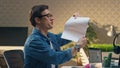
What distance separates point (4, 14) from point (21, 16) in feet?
1.08

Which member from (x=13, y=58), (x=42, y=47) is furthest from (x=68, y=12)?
(x=42, y=47)

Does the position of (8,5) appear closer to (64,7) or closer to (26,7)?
(26,7)

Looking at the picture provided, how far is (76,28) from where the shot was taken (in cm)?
207

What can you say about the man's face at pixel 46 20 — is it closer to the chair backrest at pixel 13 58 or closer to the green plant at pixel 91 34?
the chair backrest at pixel 13 58

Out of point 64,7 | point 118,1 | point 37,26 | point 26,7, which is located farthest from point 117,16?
point 37,26

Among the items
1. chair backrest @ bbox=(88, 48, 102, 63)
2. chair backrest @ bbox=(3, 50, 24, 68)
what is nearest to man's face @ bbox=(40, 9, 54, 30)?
chair backrest @ bbox=(88, 48, 102, 63)

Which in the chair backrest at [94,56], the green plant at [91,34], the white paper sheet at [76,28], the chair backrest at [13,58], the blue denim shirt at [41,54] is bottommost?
the green plant at [91,34]

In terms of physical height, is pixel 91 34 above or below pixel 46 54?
below

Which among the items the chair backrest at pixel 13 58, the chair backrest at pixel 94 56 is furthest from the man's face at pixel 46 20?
the chair backrest at pixel 13 58

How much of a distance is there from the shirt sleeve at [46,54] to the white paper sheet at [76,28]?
10cm

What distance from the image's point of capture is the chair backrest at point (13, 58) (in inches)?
105

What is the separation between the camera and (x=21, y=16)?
577 centimetres

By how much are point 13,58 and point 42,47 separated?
2.44 ft

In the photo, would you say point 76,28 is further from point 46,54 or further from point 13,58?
point 13,58
